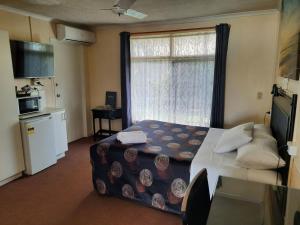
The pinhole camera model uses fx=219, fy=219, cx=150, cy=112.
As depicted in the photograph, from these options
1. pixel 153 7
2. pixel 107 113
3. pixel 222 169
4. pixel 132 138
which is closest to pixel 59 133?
pixel 107 113

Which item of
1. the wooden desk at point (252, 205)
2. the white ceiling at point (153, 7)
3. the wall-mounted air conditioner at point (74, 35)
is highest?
the white ceiling at point (153, 7)

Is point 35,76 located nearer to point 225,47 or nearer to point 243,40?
point 225,47

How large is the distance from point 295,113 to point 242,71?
2.33 meters

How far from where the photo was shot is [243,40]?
364 centimetres

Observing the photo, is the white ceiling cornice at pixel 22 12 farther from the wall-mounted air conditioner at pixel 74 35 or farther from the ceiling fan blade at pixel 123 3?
the ceiling fan blade at pixel 123 3

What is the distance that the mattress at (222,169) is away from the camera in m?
1.87

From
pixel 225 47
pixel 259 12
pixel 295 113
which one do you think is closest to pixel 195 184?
pixel 295 113

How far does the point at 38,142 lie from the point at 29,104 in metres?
0.60

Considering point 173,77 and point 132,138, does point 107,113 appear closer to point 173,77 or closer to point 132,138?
point 173,77

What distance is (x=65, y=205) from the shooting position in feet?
8.32

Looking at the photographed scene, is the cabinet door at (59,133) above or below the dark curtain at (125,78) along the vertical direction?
below

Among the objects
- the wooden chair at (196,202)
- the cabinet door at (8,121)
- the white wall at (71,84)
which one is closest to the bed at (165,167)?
the wooden chair at (196,202)

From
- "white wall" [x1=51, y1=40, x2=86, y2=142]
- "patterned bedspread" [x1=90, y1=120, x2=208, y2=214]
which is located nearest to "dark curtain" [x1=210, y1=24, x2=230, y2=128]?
"patterned bedspread" [x1=90, y1=120, x2=208, y2=214]

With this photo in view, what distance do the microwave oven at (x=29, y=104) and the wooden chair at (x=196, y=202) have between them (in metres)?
2.94
